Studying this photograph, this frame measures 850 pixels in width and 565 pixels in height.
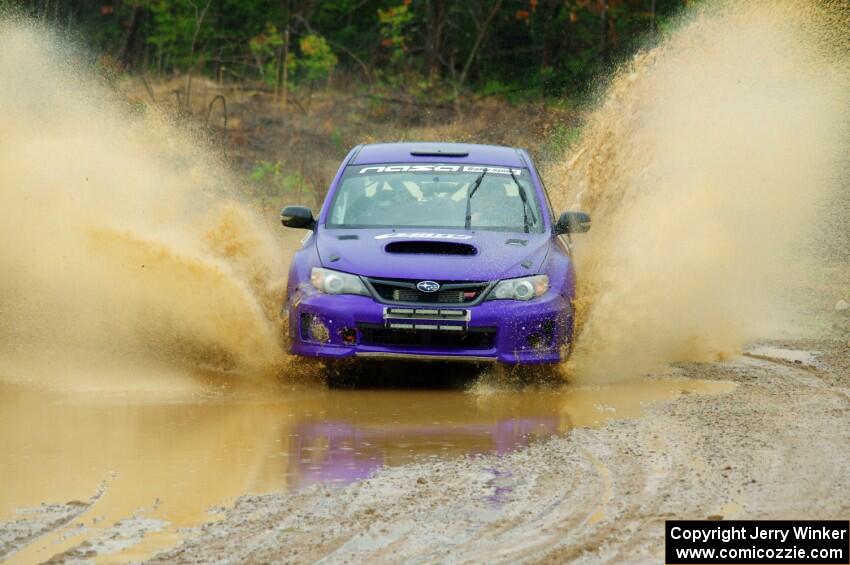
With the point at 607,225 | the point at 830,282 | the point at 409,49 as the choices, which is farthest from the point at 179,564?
the point at 409,49

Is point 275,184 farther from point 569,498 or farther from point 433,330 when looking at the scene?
point 569,498

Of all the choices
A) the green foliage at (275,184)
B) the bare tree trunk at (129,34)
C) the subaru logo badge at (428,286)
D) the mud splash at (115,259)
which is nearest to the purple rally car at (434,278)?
the subaru logo badge at (428,286)

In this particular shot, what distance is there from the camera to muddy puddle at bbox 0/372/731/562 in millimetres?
6609

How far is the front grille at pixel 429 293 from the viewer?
33.7ft

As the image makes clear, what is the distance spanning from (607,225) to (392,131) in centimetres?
1441

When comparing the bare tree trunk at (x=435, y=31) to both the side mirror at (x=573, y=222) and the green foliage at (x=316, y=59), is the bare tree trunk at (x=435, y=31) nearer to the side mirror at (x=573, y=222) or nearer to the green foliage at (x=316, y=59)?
the green foliage at (x=316, y=59)

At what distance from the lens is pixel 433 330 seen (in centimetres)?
1022

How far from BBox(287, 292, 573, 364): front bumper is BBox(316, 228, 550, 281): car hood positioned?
23 cm

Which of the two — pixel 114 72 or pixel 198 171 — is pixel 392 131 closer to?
pixel 114 72

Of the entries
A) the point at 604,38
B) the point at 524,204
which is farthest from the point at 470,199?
the point at 604,38

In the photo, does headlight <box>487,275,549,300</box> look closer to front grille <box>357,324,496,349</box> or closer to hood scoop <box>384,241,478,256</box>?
front grille <box>357,324,496,349</box>

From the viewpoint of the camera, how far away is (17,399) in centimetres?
996

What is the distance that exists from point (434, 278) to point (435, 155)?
210cm

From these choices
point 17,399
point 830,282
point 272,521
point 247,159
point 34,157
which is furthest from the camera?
point 247,159
